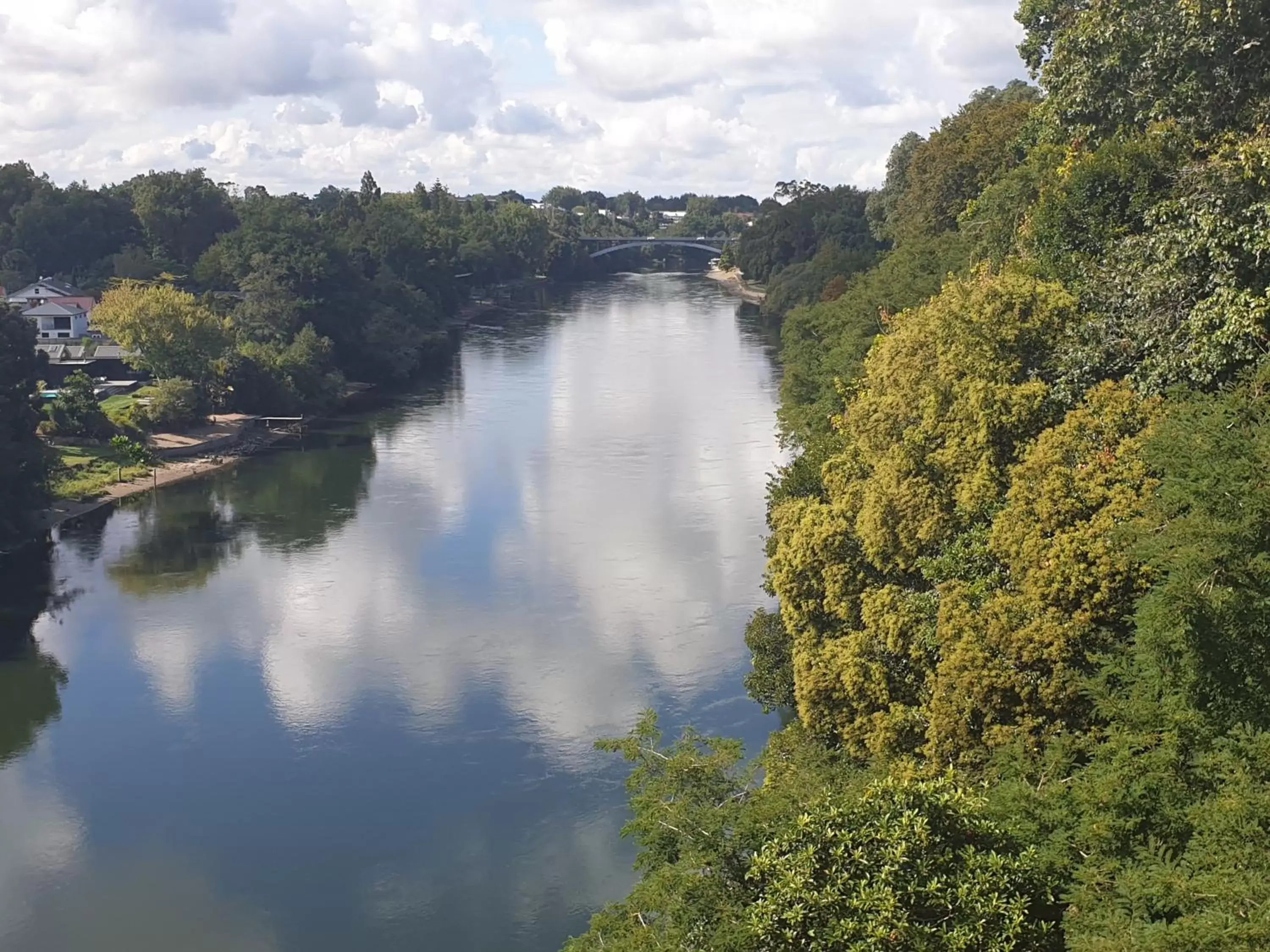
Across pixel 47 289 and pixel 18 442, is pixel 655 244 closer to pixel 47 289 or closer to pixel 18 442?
pixel 47 289

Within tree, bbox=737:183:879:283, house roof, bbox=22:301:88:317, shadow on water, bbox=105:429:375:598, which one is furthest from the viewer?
tree, bbox=737:183:879:283

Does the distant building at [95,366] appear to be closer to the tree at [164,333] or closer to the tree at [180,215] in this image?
the tree at [164,333]

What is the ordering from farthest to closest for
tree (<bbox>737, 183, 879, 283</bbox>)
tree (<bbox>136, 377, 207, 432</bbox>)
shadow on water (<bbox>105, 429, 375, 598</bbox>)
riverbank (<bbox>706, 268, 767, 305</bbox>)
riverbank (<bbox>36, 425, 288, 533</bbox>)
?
riverbank (<bbox>706, 268, 767, 305</bbox>) → tree (<bbox>737, 183, 879, 283</bbox>) → tree (<bbox>136, 377, 207, 432</bbox>) → riverbank (<bbox>36, 425, 288, 533</bbox>) → shadow on water (<bbox>105, 429, 375, 598</bbox>)

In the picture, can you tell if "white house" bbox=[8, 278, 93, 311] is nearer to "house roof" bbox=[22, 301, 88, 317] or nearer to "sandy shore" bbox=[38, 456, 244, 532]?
"house roof" bbox=[22, 301, 88, 317]

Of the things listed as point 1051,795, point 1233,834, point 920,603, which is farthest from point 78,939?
point 1233,834

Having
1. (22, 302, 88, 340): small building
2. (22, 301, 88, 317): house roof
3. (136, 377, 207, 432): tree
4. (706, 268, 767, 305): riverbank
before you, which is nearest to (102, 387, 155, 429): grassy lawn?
(136, 377, 207, 432): tree

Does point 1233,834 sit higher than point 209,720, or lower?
higher

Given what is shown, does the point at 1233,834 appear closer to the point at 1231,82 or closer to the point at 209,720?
the point at 1231,82
